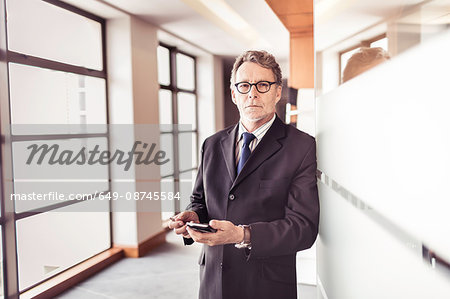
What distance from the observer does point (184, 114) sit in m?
8.48

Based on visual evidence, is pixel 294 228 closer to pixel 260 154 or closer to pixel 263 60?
pixel 260 154

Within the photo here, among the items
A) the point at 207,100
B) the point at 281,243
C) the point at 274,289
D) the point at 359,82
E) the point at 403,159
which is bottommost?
the point at 274,289

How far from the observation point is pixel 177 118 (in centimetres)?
752

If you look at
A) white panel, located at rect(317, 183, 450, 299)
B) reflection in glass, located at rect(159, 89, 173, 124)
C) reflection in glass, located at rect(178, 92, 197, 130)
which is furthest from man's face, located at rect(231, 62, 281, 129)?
reflection in glass, located at rect(178, 92, 197, 130)

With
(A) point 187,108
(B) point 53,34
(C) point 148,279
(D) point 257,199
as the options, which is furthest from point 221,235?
(A) point 187,108

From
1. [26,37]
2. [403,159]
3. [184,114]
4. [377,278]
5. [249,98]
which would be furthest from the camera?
[184,114]

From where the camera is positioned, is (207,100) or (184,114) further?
(207,100)

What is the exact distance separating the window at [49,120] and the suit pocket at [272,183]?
2.90m

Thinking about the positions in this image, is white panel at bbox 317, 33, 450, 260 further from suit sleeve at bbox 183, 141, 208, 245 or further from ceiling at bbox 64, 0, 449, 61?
suit sleeve at bbox 183, 141, 208, 245

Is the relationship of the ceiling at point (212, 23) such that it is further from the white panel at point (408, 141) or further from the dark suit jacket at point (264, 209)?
the white panel at point (408, 141)

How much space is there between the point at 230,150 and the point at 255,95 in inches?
10.9

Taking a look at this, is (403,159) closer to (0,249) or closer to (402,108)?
(402,108)

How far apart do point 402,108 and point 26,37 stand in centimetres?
423

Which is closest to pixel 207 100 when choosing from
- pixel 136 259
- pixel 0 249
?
pixel 136 259
